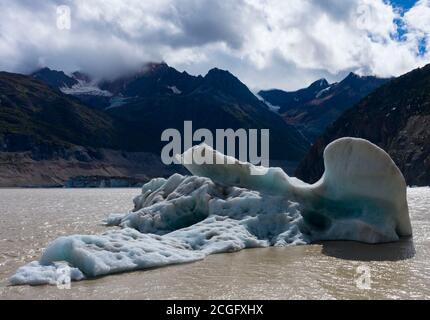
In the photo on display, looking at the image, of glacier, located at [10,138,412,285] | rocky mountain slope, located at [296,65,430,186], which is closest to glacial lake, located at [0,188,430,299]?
glacier, located at [10,138,412,285]

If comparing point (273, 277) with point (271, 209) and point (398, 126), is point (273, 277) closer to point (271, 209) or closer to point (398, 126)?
point (271, 209)

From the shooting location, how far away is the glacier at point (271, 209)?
45.4 feet

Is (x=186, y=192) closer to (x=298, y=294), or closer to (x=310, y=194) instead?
(x=310, y=194)

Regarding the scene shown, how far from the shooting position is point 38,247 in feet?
45.8

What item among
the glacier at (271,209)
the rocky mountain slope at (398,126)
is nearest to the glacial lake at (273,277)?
the glacier at (271,209)

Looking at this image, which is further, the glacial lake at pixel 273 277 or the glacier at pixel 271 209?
the glacier at pixel 271 209

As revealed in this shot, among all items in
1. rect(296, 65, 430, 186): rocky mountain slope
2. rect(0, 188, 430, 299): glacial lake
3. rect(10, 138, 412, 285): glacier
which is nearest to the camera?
rect(0, 188, 430, 299): glacial lake

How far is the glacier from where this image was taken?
45.4 feet

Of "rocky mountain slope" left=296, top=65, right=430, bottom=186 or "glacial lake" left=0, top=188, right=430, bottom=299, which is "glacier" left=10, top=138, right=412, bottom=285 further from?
"rocky mountain slope" left=296, top=65, right=430, bottom=186

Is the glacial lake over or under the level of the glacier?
under

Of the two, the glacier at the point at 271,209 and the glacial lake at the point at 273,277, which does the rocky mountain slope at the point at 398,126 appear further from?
the glacial lake at the point at 273,277

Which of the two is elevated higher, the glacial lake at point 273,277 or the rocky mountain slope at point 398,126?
the rocky mountain slope at point 398,126

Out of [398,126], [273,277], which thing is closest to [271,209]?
[273,277]

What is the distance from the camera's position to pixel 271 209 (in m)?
16.1
